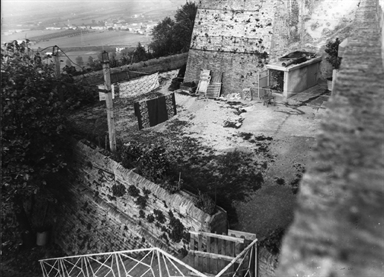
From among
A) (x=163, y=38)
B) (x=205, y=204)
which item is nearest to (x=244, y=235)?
(x=205, y=204)

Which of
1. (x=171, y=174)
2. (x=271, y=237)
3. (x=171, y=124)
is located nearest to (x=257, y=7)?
(x=171, y=124)

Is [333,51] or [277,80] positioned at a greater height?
[333,51]

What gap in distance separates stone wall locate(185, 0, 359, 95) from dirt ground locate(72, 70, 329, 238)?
5.65 feet

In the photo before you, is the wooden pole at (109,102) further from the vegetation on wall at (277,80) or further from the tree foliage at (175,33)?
the tree foliage at (175,33)

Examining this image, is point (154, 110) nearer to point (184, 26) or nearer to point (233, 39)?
point (233, 39)

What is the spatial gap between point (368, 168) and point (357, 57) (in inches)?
106

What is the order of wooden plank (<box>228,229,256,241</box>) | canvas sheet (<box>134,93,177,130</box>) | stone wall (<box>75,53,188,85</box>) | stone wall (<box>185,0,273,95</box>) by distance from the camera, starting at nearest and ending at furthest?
wooden plank (<box>228,229,256,241</box>) < canvas sheet (<box>134,93,177,130</box>) < stone wall (<box>185,0,273,95</box>) < stone wall (<box>75,53,188,85</box>)

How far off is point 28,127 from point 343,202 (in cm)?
977

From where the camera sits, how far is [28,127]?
1002 centimetres

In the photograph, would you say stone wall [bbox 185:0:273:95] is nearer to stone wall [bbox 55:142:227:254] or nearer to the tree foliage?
the tree foliage

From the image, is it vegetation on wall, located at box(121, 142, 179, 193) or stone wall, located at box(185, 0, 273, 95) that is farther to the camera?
stone wall, located at box(185, 0, 273, 95)

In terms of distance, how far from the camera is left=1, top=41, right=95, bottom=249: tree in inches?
377

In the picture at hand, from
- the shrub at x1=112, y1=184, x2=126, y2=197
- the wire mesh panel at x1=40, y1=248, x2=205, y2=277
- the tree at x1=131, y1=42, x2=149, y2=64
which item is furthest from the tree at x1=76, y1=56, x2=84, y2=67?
the wire mesh panel at x1=40, y1=248, x2=205, y2=277

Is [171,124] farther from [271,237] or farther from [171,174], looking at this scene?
[271,237]
